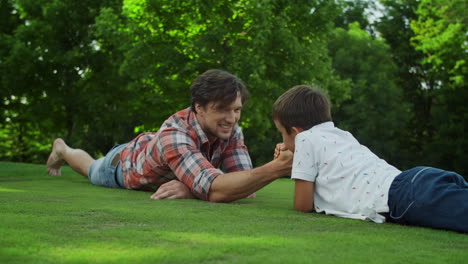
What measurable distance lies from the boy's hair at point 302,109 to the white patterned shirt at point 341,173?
10 centimetres

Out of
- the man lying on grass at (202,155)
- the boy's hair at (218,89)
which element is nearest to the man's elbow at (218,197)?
the man lying on grass at (202,155)

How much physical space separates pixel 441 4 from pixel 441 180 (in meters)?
25.3

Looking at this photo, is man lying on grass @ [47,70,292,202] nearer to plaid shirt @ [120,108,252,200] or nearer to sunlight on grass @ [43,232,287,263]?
plaid shirt @ [120,108,252,200]

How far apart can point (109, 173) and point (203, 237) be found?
14.3ft

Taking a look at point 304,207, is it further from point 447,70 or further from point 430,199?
point 447,70

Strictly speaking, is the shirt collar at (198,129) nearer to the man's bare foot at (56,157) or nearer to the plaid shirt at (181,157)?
the plaid shirt at (181,157)

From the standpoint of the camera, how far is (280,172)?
4473 mm

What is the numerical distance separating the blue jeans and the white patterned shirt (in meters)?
3.23

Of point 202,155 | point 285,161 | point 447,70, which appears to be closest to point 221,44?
point 202,155

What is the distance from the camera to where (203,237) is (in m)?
2.78

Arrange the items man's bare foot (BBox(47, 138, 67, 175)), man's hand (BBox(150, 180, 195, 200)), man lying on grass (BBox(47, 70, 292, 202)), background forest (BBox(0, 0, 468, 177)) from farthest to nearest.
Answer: background forest (BBox(0, 0, 468, 177)) < man's bare foot (BBox(47, 138, 67, 175)) < man's hand (BBox(150, 180, 195, 200)) < man lying on grass (BBox(47, 70, 292, 202))

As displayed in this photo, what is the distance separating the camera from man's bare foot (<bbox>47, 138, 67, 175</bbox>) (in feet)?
28.7

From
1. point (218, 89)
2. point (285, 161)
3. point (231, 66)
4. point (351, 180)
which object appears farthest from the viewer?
point (231, 66)

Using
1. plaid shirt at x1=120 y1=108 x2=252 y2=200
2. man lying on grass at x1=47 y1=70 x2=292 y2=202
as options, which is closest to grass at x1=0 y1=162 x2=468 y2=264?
man lying on grass at x1=47 y1=70 x2=292 y2=202
